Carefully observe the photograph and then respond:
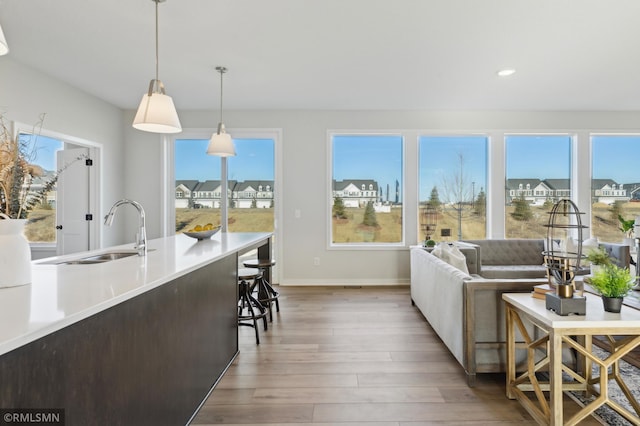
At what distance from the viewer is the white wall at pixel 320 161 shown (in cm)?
528

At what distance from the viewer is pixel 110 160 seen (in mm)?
5016

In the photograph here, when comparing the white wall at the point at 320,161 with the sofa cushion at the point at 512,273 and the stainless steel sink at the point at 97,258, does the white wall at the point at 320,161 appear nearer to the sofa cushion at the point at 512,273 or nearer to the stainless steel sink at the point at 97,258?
the sofa cushion at the point at 512,273

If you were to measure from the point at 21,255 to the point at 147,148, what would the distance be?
4.52m

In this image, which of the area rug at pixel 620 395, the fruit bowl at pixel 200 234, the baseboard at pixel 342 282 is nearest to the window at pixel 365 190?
the baseboard at pixel 342 282

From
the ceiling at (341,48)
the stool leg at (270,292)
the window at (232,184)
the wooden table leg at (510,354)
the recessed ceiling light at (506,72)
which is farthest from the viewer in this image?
the window at (232,184)

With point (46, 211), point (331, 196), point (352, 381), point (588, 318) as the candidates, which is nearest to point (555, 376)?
point (588, 318)

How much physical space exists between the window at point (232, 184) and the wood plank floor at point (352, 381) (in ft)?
7.37

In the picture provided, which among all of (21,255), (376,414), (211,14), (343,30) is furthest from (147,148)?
(376,414)

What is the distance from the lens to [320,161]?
5.29 metres

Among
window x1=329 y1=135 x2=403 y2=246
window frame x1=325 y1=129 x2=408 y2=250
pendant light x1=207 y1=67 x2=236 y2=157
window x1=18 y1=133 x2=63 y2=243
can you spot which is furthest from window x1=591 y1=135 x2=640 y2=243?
window x1=18 y1=133 x2=63 y2=243

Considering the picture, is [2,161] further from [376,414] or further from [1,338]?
[376,414]

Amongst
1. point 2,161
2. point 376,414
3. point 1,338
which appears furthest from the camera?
point 376,414

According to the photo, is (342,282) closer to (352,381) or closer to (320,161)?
(320,161)

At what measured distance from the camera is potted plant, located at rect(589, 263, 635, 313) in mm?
1692
